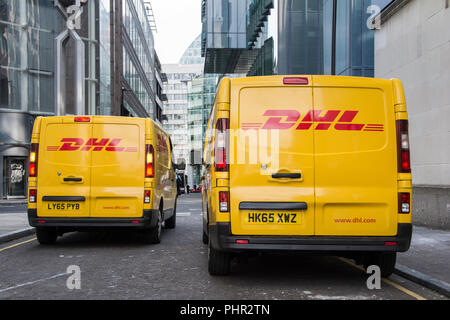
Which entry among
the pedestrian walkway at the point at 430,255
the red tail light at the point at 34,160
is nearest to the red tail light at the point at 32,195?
the red tail light at the point at 34,160

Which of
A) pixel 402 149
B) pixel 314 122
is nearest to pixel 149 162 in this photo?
pixel 314 122

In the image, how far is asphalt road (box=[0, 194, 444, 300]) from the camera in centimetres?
524

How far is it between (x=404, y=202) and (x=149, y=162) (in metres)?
4.59

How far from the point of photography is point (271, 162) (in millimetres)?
5469

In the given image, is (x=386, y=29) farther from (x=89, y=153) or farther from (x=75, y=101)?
(x=75, y=101)

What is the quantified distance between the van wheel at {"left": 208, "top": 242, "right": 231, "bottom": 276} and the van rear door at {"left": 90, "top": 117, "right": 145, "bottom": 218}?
270 centimetres

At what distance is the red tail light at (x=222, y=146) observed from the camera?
18.0 feet

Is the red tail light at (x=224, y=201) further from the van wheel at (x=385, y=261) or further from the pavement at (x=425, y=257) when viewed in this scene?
the pavement at (x=425, y=257)

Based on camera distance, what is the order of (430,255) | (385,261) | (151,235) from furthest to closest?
(151,235)
(430,255)
(385,261)

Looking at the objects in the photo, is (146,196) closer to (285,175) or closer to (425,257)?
(285,175)

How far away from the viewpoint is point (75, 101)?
33.3 metres

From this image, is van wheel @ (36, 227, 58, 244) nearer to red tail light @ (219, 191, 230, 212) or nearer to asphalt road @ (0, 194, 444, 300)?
asphalt road @ (0, 194, 444, 300)

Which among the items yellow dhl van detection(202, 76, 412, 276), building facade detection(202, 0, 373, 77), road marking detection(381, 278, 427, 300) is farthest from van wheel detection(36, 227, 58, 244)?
building facade detection(202, 0, 373, 77)

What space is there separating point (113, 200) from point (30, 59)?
85.5ft
